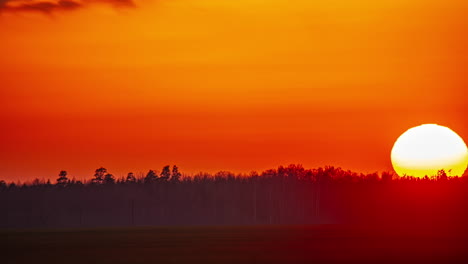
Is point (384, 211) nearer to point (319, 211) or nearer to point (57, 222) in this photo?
point (319, 211)

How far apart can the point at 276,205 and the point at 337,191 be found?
1536 cm

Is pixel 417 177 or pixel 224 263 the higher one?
pixel 417 177


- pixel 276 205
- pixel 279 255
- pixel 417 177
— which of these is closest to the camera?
pixel 279 255

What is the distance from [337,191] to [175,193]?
124ft

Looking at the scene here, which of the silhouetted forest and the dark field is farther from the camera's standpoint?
the silhouetted forest

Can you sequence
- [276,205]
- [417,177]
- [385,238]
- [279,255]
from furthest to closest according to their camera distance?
[276,205] → [417,177] → [385,238] → [279,255]

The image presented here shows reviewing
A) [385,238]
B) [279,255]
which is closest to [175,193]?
[385,238]

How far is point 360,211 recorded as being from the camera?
16650 cm

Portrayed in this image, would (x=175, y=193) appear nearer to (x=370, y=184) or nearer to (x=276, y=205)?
(x=276, y=205)

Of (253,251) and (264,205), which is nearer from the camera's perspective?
(253,251)

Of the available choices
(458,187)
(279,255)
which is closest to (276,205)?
(458,187)

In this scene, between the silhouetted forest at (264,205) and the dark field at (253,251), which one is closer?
the dark field at (253,251)

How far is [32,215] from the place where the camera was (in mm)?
176500

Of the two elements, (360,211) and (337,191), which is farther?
(337,191)
